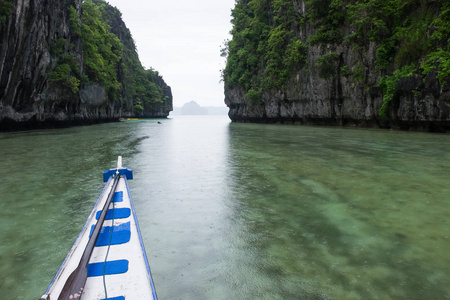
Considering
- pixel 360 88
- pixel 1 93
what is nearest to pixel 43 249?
pixel 1 93

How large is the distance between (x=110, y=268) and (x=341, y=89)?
23.3m

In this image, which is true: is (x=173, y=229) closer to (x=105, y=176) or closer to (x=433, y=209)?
(x=105, y=176)

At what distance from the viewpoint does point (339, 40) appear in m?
22.0

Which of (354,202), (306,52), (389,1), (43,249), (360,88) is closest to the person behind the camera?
(43,249)

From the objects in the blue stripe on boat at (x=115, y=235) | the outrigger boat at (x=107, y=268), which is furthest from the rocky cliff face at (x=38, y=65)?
the outrigger boat at (x=107, y=268)

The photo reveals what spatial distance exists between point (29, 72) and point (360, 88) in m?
23.2

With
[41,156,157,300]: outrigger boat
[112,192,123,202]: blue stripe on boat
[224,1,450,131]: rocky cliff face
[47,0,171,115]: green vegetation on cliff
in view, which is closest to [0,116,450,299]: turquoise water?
[41,156,157,300]: outrigger boat

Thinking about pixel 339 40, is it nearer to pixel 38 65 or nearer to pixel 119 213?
pixel 38 65

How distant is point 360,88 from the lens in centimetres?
2048

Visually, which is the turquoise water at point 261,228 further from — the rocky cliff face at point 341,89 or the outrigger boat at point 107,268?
the rocky cliff face at point 341,89

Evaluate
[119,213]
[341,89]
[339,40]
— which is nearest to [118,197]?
[119,213]

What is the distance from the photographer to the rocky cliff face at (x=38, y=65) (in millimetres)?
15820

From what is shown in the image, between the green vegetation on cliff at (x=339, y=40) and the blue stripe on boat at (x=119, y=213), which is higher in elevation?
the green vegetation on cliff at (x=339, y=40)

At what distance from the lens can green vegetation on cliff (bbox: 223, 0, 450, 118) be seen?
50.1 ft
